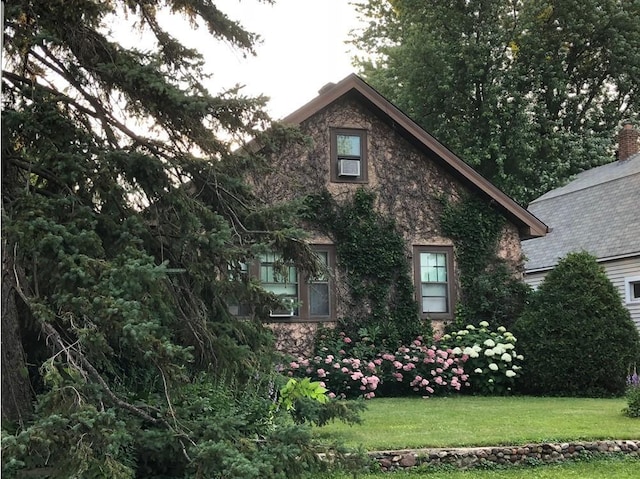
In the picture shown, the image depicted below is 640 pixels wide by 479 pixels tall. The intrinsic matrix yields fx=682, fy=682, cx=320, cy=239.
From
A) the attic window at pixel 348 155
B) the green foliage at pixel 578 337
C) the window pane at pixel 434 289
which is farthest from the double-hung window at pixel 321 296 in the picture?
the green foliage at pixel 578 337

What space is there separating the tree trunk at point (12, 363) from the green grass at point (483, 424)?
3.02 m

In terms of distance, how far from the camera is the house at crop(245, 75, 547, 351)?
14273 mm

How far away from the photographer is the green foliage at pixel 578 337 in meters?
12.8

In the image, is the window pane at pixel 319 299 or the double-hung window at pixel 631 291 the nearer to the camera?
the window pane at pixel 319 299

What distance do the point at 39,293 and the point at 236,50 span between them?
290 cm

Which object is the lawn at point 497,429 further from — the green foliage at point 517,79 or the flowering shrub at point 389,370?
the green foliage at point 517,79

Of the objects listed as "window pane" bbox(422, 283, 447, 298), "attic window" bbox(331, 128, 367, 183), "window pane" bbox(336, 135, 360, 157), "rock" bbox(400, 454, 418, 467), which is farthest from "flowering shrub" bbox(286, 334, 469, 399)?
"rock" bbox(400, 454, 418, 467)

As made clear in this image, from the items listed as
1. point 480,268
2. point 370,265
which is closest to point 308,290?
point 370,265

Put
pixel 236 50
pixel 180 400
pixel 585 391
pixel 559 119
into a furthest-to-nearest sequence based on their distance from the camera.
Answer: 1. pixel 559 119
2. pixel 585 391
3. pixel 236 50
4. pixel 180 400

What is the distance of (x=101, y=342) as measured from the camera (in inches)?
160

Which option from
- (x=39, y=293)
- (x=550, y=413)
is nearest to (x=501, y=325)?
(x=550, y=413)

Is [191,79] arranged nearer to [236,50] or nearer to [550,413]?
[236,50]

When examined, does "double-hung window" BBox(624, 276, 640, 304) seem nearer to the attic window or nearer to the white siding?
the white siding

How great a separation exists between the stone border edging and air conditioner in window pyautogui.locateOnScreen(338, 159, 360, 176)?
26.5 feet
